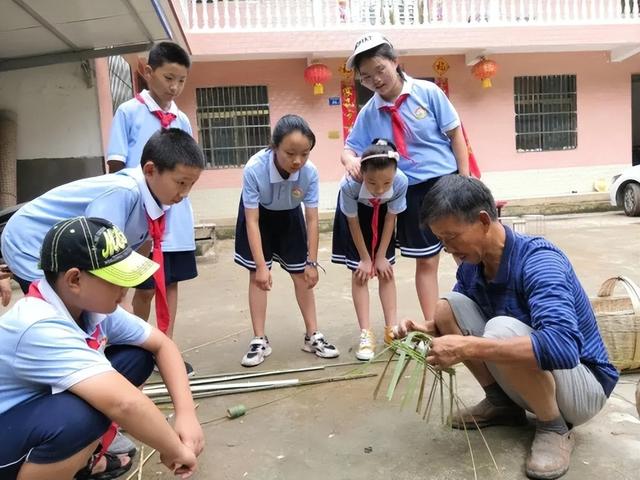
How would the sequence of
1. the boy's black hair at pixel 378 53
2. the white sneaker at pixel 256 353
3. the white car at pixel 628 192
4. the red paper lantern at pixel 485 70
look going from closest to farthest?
the boy's black hair at pixel 378 53
the white sneaker at pixel 256 353
the white car at pixel 628 192
the red paper lantern at pixel 485 70

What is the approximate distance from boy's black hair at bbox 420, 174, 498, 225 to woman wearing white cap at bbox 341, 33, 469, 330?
114cm

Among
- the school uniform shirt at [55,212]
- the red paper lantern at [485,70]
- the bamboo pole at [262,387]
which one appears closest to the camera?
the school uniform shirt at [55,212]

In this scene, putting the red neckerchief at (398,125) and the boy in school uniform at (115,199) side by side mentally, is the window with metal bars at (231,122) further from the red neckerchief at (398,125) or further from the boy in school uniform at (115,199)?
the boy in school uniform at (115,199)

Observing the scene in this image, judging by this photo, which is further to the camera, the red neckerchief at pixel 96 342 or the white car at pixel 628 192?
the white car at pixel 628 192

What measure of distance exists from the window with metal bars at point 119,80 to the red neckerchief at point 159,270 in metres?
5.61

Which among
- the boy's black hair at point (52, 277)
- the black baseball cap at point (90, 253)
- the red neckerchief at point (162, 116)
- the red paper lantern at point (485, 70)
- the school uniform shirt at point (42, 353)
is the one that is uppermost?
the red paper lantern at point (485, 70)

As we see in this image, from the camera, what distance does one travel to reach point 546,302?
66.1 inches

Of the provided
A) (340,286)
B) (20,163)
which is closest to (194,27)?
(20,163)

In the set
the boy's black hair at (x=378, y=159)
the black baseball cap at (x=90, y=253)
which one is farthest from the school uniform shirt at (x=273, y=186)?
the black baseball cap at (x=90, y=253)

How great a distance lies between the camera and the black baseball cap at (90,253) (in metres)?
1.39

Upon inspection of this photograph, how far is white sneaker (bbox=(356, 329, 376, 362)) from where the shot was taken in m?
2.96

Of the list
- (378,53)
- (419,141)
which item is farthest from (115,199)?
(419,141)

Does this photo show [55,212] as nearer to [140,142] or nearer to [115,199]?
[115,199]

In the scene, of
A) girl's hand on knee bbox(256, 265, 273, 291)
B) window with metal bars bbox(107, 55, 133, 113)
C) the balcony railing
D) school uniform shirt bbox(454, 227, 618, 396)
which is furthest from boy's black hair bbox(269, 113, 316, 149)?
the balcony railing
